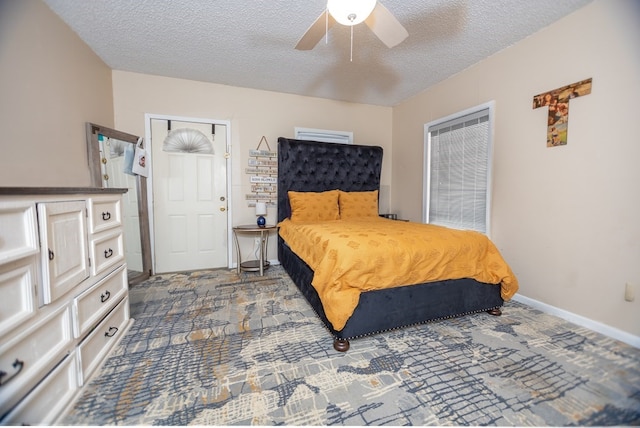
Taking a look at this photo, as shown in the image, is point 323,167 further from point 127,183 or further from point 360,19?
point 127,183

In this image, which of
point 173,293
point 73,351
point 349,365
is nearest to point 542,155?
point 349,365

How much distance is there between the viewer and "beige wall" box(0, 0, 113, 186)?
1664 mm

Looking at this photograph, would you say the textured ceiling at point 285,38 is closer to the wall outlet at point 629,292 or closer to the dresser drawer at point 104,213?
the dresser drawer at point 104,213

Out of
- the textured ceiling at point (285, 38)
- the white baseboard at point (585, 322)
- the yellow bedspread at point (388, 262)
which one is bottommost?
the white baseboard at point (585, 322)

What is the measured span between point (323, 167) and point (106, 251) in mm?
2625

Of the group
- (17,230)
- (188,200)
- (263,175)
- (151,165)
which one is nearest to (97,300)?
(17,230)

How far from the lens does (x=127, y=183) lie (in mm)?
2875

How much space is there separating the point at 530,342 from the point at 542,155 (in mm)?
1574

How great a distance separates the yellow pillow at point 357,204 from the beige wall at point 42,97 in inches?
112

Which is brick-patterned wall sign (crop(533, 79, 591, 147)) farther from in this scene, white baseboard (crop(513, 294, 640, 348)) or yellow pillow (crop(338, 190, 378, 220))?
yellow pillow (crop(338, 190, 378, 220))

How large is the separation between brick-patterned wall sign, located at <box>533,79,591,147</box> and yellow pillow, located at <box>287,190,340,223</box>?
2.25 meters

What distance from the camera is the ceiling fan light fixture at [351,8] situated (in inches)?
51.1

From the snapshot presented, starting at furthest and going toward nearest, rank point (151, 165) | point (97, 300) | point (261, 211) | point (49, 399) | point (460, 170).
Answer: point (261, 211), point (151, 165), point (460, 170), point (97, 300), point (49, 399)

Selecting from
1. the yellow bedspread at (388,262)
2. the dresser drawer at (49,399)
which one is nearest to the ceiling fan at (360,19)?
the yellow bedspread at (388,262)
